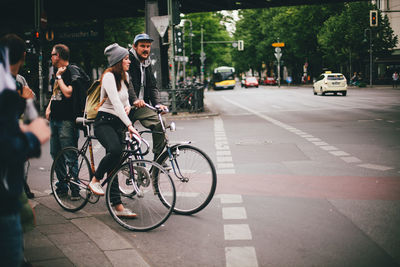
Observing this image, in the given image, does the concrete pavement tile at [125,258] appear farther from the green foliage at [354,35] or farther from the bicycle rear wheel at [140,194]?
the green foliage at [354,35]

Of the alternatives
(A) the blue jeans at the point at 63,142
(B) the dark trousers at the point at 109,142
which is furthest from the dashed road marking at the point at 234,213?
(A) the blue jeans at the point at 63,142

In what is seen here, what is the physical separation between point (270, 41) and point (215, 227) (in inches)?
2711

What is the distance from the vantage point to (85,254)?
12.8 ft

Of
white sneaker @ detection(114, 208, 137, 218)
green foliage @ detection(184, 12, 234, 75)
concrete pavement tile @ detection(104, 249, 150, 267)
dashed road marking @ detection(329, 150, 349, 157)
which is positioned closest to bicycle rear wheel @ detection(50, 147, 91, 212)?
white sneaker @ detection(114, 208, 137, 218)

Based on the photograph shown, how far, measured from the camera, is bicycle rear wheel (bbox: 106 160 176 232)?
187 inches

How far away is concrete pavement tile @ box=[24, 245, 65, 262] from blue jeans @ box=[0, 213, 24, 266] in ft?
5.06

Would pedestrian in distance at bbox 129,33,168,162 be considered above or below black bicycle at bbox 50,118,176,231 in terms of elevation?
above

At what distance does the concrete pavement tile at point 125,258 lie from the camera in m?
3.76

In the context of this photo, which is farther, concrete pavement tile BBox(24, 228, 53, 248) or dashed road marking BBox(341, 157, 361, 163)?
dashed road marking BBox(341, 157, 361, 163)

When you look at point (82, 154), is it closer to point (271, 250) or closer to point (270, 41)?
point (271, 250)

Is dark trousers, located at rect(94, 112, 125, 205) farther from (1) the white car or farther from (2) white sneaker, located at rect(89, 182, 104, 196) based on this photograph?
(1) the white car

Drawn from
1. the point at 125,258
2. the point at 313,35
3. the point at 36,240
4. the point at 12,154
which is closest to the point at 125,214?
the point at 36,240

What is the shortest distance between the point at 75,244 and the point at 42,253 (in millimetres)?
322

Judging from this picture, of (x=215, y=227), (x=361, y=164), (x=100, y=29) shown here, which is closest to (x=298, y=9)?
(x=100, y=29)
